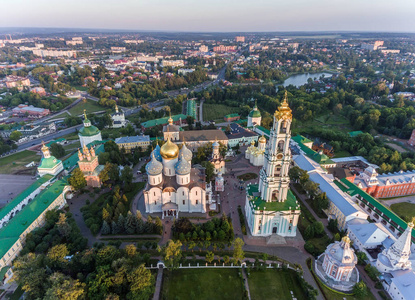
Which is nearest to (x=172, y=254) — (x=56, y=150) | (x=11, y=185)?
(x=11, y=185)

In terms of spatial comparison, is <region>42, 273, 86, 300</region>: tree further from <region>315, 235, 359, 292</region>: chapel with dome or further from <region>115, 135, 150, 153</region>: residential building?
<region>115, 135, 150, 153</region>: residential building

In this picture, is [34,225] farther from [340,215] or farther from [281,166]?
[340,215]

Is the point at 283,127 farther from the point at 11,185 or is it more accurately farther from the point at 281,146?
the point at 11,185

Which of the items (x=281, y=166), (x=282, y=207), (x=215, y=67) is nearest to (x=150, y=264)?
(x=282, y=207)

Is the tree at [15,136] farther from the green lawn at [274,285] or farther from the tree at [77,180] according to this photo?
the green lawn at [274,285]

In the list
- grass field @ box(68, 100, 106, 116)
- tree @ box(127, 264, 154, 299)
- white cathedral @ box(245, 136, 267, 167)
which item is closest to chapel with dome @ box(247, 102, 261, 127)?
white cathedral @ box(245, 136, 267, 167)

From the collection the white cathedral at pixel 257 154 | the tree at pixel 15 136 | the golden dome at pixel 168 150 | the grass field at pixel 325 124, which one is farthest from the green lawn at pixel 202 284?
the tree at pixel 15 136
